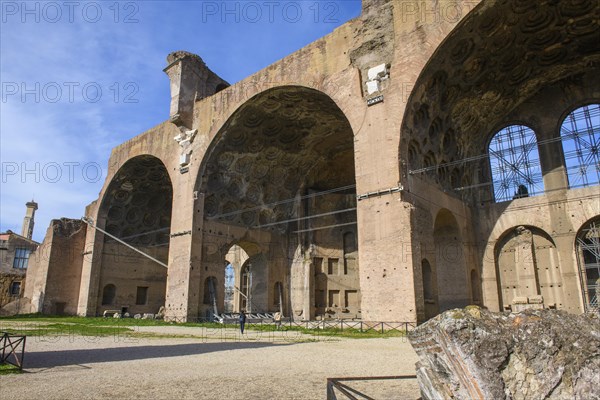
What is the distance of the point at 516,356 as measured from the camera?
204cm

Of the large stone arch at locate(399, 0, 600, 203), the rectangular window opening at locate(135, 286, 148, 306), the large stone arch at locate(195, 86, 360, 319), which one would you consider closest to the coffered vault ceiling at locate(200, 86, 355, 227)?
the large stone arch at locate(195, 86, 360, 319)

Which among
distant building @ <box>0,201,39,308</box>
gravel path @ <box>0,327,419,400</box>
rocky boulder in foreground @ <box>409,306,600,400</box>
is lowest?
gravel path @ <box>0,327,419,400</box>

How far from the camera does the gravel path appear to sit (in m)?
4.87

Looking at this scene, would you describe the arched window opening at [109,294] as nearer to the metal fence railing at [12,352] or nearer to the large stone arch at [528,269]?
the metal fence railing at [12,352]

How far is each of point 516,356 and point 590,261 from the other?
17353 mm

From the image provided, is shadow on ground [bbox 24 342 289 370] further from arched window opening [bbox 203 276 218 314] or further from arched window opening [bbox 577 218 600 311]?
arched window opening [bbox 577 218 600 311]

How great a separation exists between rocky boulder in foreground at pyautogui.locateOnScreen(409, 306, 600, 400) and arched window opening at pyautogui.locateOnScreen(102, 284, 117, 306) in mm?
28020

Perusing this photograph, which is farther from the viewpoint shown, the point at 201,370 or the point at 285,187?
the point at 285,187

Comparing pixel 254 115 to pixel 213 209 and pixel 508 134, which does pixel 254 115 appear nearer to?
pixel 213 209

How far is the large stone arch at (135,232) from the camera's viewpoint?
27.1 meters

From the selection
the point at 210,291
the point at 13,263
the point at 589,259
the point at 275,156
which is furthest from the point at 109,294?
the point at 589,259

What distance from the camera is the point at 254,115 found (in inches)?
795

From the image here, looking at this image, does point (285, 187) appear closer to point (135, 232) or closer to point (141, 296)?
point (135, 232)

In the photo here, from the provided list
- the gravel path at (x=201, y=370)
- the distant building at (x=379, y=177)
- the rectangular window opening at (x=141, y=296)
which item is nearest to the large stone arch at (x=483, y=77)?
the distant building at (x=379, y=177)
